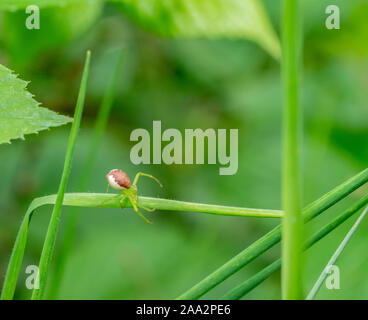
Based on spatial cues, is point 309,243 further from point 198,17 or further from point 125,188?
point 198,17

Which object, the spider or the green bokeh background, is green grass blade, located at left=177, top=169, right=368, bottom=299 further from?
the green bokeh background

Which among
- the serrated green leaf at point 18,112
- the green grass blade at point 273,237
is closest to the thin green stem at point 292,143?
the green grass blade at point 273,237

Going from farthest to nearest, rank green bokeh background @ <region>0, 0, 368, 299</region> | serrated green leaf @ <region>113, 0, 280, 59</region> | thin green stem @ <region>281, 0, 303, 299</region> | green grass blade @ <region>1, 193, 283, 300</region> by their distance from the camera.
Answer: green bokeh background @ <region>0, 0, 368, 299</region>, serrated green leaf @ <region>113, 0, 280, 59</region>, green grass blade @ <region>1, 193, 283, 300</region>, thin green stem @ <region>281, 0, 303, 299</region>

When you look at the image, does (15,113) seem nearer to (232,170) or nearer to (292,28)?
(292,28)

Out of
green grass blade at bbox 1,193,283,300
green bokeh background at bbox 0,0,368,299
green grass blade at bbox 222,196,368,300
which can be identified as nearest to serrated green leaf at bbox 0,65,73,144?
green grass blade at bbox 1,193,283,300

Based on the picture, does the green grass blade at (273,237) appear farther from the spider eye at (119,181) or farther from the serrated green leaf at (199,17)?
the serrated green leaf at (199,17)

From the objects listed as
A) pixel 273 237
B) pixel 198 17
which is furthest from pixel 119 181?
pixel 198 17
